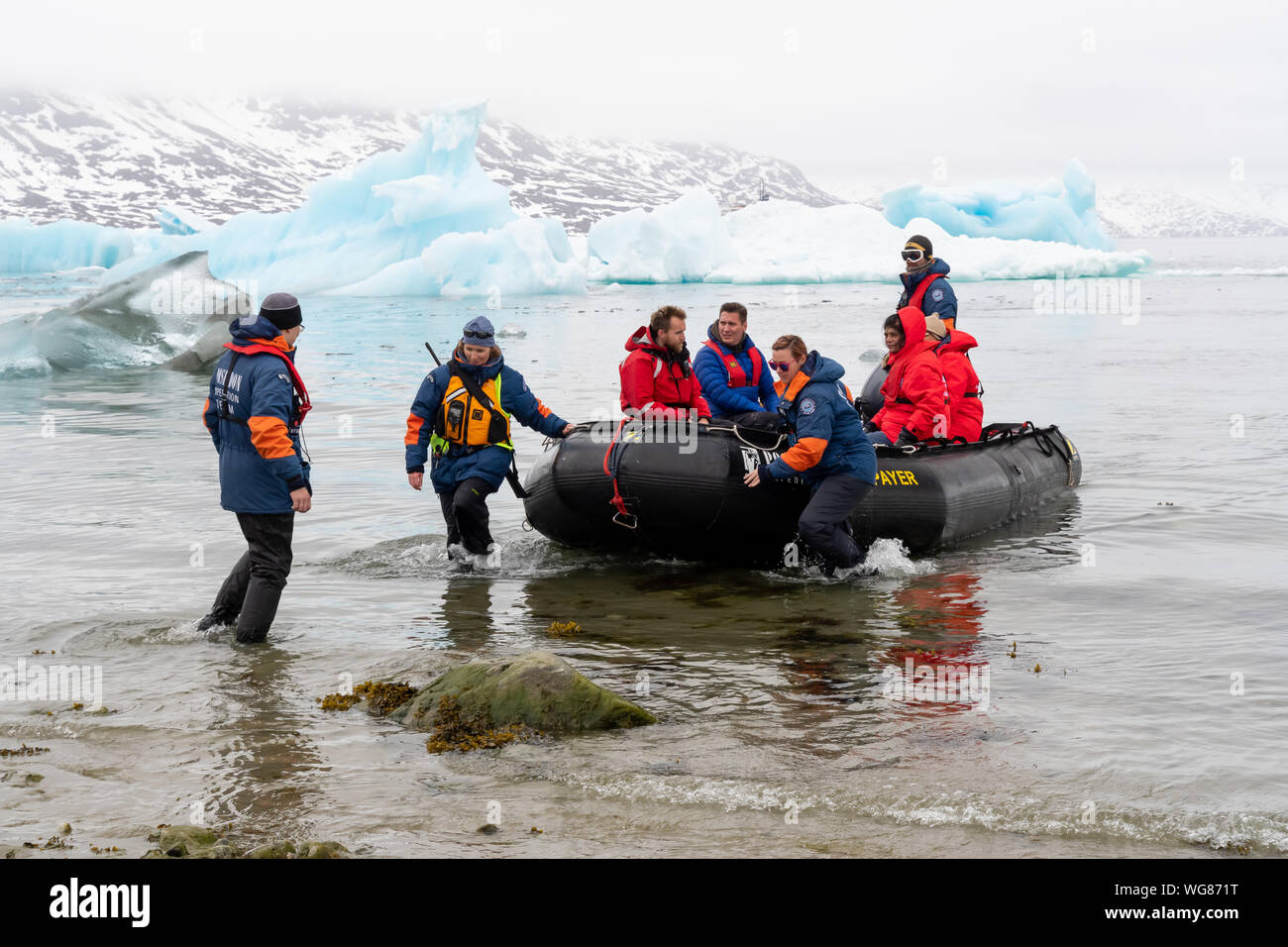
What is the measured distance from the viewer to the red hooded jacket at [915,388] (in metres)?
8.12

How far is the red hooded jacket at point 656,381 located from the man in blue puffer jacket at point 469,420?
0.67 metres

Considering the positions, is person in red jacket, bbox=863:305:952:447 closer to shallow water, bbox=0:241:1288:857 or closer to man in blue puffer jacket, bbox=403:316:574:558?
shallow water, bbox=0:241:1288:857

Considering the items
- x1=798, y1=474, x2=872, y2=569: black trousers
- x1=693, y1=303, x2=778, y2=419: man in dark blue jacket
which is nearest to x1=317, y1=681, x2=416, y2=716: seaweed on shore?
x1=798, y1=474, x2=872, y2=569: black trousers

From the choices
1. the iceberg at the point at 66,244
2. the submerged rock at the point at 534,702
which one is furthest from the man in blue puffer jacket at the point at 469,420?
the iceberg at the point at 66,244

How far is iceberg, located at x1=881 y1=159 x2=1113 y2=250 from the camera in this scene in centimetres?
5038

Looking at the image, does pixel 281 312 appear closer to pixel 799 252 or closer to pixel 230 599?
pixel 230 599

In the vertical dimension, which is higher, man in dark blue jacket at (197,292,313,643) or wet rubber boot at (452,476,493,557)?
man in dark blue jacket at (197,292,313,643)

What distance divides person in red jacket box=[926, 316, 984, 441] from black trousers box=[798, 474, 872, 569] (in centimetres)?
170

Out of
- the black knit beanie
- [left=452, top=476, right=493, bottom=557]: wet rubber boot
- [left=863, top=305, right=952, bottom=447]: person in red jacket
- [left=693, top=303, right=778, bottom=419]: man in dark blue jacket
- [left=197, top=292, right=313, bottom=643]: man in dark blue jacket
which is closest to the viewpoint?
[left=197, top=292, right=313, bottom=643]: man in dark blue jacket

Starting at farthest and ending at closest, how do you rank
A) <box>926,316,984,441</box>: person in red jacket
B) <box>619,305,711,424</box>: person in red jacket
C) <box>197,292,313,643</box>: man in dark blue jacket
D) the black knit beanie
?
<box>926,316,984,441</box>: person in red jacket < <box>619,305,711,424</box>: person in red jacket < the black knit beanie < <box>197,292,313,643</box>: man in dark blue jacket

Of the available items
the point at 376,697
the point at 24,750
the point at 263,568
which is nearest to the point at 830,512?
the point at 376,697

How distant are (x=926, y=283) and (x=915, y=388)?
4.12ft

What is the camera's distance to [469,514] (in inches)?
285

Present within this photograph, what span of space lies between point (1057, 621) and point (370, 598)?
12.4 feet
